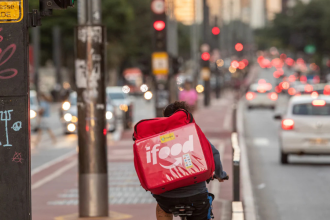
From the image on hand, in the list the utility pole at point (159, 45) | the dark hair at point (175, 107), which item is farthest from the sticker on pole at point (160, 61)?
the dark hair at point (175, 107)

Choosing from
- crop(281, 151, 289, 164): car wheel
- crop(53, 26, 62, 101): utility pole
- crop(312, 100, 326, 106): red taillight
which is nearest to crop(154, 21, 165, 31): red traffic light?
crop(312, 100, 326, 106): red taillight

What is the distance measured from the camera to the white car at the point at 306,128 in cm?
1709

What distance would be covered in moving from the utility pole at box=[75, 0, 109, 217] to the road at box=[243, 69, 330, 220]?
2.30 meters

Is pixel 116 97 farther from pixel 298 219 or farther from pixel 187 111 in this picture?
pixel 187 111

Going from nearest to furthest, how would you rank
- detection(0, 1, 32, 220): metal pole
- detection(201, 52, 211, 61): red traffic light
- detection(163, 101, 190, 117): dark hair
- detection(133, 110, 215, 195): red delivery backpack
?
detection(133, 110, 215, 195): red delivery backpack
detection(163, 101, 190, 117): dark hair
detection(0, 1, 32, 220): metal pole
detection(201, 52, 211, 61): red traffic light

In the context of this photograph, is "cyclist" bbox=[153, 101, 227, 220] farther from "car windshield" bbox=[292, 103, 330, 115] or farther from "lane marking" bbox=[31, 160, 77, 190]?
"car windshield" bbox=[292, 103, 330, 115]

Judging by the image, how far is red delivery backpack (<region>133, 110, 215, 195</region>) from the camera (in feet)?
18.5

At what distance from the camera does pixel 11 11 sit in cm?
652

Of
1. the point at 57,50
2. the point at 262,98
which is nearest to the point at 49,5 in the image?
the point at 262,98

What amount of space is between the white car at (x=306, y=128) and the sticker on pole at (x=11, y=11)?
1144 cm

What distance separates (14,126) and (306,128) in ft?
38.5

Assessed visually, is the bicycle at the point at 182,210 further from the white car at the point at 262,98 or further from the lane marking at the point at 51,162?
the white car at the point at 262,98

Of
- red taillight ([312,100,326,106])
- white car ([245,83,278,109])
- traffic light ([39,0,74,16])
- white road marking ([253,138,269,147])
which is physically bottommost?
white road marking ([253,138,269,147])

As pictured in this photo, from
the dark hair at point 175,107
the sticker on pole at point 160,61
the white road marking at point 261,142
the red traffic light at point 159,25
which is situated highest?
the red traffic light at point 159,25
